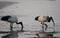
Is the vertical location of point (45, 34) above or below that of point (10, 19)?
below

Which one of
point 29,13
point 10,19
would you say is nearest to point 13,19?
point 10,19

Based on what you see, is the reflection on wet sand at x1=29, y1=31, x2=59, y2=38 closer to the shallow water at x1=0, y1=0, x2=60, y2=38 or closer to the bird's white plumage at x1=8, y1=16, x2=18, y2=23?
the shallow water at x1=0, y1=0, x2=60, y2=38

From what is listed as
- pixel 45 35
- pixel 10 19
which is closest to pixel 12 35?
pixel 10 19

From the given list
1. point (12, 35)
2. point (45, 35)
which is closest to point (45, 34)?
point (45, 35)

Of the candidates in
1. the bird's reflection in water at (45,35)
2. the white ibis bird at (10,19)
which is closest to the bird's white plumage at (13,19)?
the white ibis bird at (10,19)

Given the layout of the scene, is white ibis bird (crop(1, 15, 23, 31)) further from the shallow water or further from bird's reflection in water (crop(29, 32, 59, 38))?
bird's reflection in water (crop(29, 32, 59, 38))

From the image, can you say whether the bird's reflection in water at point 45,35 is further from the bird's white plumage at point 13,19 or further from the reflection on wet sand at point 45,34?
the bird's white plumage at point 13,19

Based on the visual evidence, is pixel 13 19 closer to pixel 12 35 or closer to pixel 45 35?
pixel 12 35

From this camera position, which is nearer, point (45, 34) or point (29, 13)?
point (45, 34)

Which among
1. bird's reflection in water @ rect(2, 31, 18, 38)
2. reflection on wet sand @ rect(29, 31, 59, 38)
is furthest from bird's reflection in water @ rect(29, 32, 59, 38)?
bird's reflection in water @ rect(2, 31, 18, 38)

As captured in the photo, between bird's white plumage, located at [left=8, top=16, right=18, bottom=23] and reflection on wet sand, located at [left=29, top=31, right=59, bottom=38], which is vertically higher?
bird's white plumage, located at [left=8, top=16, right=18, bottom=23]

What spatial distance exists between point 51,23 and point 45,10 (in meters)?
0.16

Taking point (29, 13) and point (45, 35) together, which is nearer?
point (45, 35)

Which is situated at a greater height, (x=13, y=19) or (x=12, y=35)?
(x=13, y=19)
